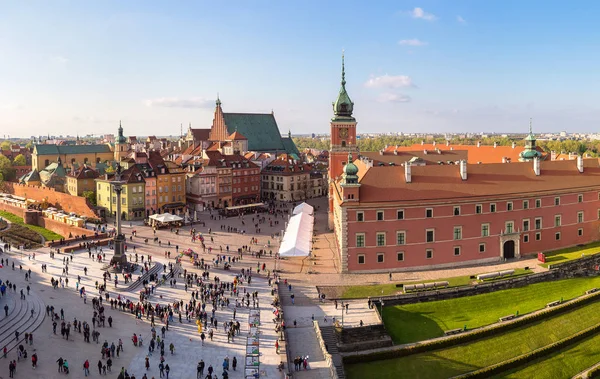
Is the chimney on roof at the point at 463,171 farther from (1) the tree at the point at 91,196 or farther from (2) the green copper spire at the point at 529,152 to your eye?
(1) the tree at the point at 91,196

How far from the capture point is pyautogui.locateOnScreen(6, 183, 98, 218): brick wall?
8188 centimetres

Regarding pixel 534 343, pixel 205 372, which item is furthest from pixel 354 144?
pixel 205 372

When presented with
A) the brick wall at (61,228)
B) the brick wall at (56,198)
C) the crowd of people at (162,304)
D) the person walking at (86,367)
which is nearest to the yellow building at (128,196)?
the brick wall at (56,198)

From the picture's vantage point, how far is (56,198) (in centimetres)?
9006

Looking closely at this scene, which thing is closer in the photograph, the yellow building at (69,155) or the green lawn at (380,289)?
the green lawn at (380,289)

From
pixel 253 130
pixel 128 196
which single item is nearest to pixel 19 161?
pixel 253 130

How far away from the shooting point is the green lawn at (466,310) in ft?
136

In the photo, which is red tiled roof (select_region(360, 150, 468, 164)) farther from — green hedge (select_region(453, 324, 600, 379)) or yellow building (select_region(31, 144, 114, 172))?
yellow building (select_region(31, 144, 114, 172))

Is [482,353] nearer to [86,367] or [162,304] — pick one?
[162,304]

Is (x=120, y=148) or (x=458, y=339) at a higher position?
(x=120, y=148)

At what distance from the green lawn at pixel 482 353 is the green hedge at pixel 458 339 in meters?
0.29

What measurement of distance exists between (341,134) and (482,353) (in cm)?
4121

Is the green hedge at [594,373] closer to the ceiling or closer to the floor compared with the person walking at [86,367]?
closer to the floor

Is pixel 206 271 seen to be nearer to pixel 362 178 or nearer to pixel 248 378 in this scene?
pixel 362 178
